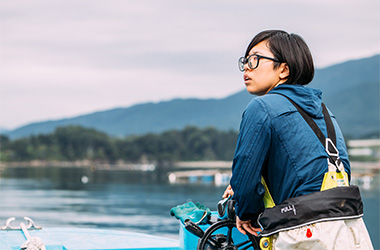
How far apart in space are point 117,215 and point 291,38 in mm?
35385

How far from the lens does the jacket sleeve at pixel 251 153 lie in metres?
2.38

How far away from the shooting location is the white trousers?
228cm

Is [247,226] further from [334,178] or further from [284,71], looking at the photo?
[284,71]

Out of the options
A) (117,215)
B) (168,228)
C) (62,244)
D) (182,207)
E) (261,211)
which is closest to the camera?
(261,211)

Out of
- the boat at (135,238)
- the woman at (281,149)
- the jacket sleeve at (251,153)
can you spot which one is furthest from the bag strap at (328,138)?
the boat at (135,238)

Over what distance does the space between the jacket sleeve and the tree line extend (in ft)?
500

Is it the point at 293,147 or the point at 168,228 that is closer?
the point at 293,147

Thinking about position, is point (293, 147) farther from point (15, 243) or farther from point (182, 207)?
point (15, 243)

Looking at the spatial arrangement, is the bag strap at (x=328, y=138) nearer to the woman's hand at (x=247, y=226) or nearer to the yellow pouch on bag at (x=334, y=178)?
the yellow pouch on bag at (x=334, y=178)

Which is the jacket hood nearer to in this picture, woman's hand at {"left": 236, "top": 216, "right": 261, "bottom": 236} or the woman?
the woman

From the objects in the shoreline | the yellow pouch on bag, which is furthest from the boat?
the shoreline

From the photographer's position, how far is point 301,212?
2.31 meters

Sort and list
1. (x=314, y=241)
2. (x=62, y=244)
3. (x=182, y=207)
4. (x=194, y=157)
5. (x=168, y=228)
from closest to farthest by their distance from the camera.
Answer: (x=314, y=241) < (x=182, y=207) < (x=62, y=244) < (x=168, y=228) < (x=194, y=157)

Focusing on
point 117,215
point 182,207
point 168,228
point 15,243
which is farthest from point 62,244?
point 117,215
